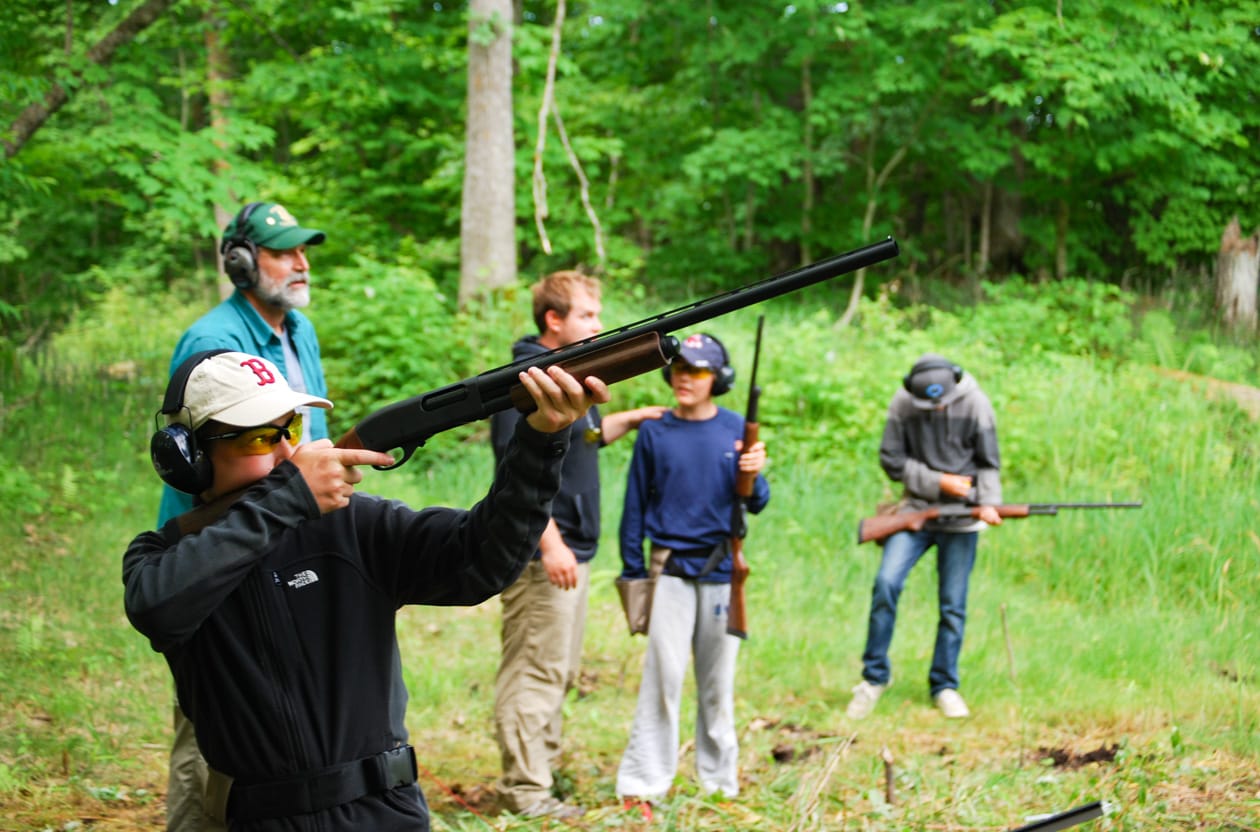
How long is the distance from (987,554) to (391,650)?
6929 millimetres

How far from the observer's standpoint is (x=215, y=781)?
100 inches

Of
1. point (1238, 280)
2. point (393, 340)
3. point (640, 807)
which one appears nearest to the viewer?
point (640, 807)

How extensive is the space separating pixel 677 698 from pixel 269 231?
2.90 m

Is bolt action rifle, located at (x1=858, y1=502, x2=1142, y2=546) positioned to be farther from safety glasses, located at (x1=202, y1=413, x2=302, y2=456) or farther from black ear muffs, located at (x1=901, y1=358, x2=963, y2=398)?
safety glasses, located at (x1=202, y1=413, x2=302, y2=456)

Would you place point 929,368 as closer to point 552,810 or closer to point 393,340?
point 552,810

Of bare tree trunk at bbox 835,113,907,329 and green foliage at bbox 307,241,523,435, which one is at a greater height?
Answer: bare tree trunk at bbox 835,113,907,329

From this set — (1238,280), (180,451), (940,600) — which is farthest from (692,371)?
(1238,280)

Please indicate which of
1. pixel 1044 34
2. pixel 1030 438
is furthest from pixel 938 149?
pixel 1030 438

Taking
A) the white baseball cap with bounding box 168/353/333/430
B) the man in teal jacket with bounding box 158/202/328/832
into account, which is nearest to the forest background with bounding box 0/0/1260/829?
the man in teal jacket with bounding box 158/202/328/832

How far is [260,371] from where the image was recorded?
2574 mm

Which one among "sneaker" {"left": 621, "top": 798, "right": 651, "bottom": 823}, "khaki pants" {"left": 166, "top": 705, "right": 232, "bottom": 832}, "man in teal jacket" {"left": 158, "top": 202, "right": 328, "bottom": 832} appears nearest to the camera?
"khaki pants" {"left": 166, "top": 705, "right": 232, "bottom": 832}

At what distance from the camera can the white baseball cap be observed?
249 centimetres

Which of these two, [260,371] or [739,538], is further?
[739,538]

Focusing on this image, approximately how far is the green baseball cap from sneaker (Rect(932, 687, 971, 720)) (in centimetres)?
443
